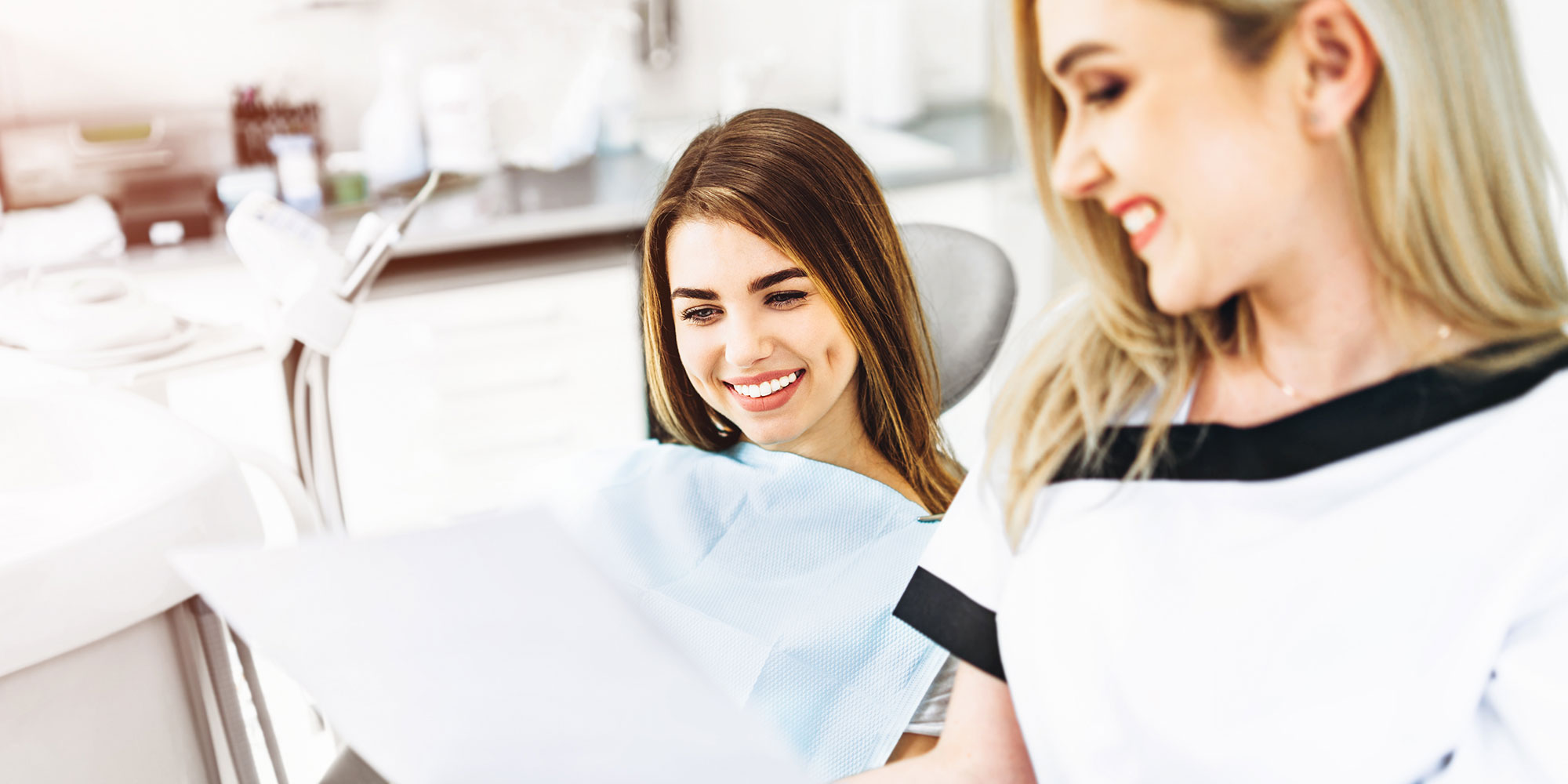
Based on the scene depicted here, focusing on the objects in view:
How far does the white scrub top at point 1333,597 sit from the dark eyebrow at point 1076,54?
0.75ft

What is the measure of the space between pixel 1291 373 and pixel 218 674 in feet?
2.75

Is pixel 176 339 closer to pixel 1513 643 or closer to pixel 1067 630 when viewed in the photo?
pixel 1067 630

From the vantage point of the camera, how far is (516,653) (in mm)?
724

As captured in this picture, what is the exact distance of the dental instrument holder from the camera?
1.30 metres

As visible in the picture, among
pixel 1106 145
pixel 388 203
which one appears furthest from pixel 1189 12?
pixel 388 203

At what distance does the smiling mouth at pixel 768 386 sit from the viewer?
1.10 metres

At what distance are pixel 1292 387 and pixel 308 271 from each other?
99cm

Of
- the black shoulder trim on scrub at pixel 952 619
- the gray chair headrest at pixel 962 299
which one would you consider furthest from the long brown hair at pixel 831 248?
the black shoulder trim on scrub at pixel 952 619

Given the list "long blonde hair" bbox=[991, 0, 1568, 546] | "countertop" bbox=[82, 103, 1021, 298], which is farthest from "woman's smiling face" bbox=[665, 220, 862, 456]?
"countertop" bbox=[82, 103, 1021, 298]

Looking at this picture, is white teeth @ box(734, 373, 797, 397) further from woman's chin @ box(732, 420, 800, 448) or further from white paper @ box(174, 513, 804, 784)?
white paper @ box(174, 513, 804, 784)

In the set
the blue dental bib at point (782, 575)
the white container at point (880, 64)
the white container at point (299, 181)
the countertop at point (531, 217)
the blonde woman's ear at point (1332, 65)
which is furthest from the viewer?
the white container at point (880, 64)

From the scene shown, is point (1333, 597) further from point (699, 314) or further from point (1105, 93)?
point (699, 314)

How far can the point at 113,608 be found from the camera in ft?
2.97

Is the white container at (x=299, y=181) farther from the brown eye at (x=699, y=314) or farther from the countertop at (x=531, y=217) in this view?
the brown eye at (x=699, y=314)
